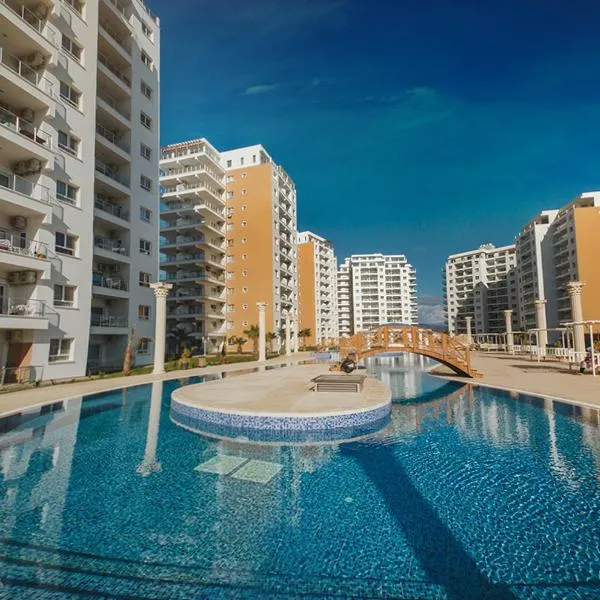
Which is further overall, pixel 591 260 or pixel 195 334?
pixel 591 260

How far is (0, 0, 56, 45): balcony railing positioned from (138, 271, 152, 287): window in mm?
15821

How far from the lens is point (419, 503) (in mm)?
6266

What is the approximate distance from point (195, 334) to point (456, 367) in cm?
3724

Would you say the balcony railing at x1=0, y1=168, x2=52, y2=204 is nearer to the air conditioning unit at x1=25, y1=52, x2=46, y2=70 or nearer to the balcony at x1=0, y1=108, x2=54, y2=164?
the balcony at x1=0, y1=108, x2=54, y2=164

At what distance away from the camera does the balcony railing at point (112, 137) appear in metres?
28.4

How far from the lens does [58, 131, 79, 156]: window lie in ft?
74.1

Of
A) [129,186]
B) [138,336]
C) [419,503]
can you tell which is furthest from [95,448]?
[129,186]

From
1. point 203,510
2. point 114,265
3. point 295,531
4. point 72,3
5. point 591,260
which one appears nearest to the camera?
point 295,531

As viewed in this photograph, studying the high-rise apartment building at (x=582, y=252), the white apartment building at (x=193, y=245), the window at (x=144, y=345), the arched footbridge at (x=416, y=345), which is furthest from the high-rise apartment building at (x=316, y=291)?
the arched footbridge at (x=416, y=345)

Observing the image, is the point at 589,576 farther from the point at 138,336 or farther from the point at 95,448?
the point at 138,336

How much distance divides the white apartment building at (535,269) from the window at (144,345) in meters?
76.4

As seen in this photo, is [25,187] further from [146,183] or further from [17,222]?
[146,183]

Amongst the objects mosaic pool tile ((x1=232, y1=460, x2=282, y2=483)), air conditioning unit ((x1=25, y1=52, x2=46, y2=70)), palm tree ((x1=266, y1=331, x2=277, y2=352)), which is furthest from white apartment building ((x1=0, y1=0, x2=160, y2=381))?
palm tree ((x1=266, y1=331, x2=277, y2=352))

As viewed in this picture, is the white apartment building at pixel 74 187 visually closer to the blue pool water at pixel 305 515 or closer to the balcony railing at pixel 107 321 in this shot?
the balcony railing at pixel 107 321
